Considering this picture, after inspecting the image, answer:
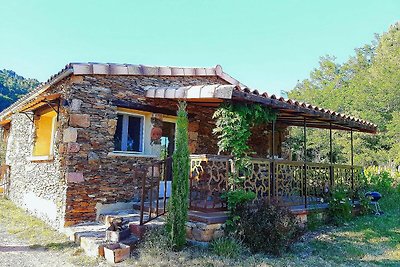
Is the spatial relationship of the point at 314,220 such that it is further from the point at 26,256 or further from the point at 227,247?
the point at 26,256

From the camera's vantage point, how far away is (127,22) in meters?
15.0

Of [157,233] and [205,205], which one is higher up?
[205,205]

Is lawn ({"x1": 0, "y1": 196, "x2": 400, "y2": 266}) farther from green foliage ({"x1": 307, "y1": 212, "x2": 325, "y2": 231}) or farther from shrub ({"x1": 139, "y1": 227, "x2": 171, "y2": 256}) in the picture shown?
green foliage ({"x1": 307, "y1": 212, "x2": 325, "y2": 231})

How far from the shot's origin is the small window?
8805 millimetres

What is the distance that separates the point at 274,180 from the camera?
7887 mm

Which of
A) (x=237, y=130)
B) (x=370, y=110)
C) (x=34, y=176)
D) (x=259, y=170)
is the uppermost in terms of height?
(x=370, y=110)

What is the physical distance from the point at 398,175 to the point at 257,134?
9.59 m

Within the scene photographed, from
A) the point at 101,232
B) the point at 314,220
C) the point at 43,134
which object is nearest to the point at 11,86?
the point at 43,134

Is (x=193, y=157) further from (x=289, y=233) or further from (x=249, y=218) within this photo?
(x=289, y=233)

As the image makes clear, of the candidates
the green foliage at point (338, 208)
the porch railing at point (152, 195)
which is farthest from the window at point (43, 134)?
the green foliage at point (338, 208)

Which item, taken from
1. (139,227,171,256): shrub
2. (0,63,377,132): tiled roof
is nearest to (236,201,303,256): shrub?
(139,227,171,256): shrub

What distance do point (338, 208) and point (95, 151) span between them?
7006 mm

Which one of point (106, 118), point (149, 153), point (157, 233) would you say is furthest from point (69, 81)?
point (157, 233)

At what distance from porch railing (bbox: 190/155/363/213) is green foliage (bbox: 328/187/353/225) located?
34 cm
